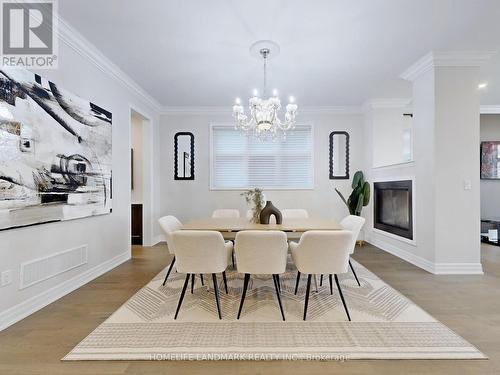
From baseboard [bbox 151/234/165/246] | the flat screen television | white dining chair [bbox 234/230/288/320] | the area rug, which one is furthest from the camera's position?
the flat screen television

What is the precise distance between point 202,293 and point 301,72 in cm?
313

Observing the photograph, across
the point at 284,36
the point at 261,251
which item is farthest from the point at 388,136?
the point at 261,251

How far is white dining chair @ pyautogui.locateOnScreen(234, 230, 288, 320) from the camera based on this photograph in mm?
2166

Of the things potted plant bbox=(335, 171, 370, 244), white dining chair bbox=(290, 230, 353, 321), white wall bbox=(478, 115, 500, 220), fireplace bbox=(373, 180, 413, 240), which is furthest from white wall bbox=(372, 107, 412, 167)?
white dining chair bbox=(290, 230, 353, 321)

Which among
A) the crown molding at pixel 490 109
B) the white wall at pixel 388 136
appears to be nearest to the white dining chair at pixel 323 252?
the white wall at pixel 388 136

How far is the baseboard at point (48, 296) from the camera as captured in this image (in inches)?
87.4

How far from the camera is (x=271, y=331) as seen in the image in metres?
2.10

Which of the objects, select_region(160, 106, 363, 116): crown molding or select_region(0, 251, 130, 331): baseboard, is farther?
select_region(160, 106, 363, 116): crown molding

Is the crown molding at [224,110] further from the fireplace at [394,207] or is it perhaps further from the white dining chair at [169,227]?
the white dining chair at [169,227]

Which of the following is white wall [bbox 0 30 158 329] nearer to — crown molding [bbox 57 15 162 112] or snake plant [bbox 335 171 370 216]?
crown molding [bbox 57 15 162 112]

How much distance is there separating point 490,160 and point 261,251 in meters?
6.65

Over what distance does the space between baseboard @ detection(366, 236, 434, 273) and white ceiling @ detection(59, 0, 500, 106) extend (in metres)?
2.63

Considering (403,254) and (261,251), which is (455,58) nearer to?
(403,254)

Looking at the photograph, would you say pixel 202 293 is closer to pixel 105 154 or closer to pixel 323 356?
pixel 323 356
